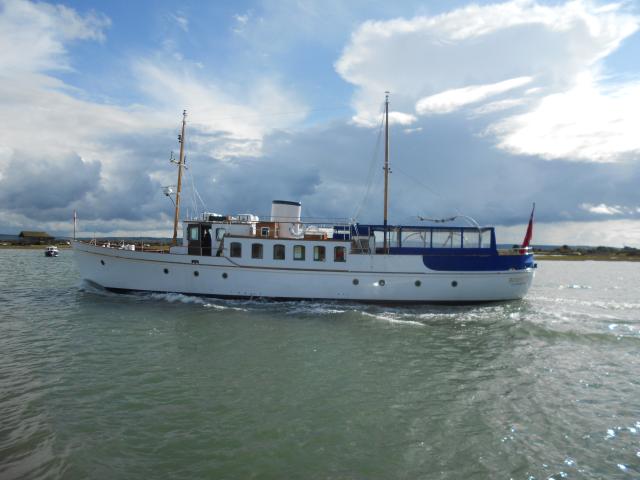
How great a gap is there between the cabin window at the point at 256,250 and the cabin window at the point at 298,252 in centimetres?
200

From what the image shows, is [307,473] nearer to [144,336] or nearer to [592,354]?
[144,336]

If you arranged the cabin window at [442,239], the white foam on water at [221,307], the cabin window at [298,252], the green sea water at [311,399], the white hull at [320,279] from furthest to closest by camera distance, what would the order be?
the cabin window at [442,239], the cabin window at [298,252], the white hull at [320,279], the white foam on water at [221,307], the green sea water at [311,399]

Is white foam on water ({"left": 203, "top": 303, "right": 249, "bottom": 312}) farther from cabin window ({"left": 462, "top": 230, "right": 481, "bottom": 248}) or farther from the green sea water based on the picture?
cabin window ({"left": 462, "top": 230, "right": 481, "bottom": 248})

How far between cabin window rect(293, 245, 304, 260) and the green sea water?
17.7 ft

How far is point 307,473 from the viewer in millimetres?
6125

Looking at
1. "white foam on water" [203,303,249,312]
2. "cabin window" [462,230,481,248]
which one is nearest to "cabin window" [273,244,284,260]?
"white foam on water" [203,303,249,312]

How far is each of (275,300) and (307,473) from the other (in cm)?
1542

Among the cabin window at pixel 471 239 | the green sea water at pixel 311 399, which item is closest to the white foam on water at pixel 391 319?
the green sea water at pixel 311 399

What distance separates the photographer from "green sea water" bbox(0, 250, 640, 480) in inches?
254

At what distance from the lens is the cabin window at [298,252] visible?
2155 centimetres

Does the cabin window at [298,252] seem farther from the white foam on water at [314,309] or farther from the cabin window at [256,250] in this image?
the white foam on water at [314,309]

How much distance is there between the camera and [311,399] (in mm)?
8875

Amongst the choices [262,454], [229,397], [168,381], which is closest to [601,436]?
[262,454]

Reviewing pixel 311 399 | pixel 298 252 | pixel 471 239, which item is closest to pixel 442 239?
pixel 471 239
